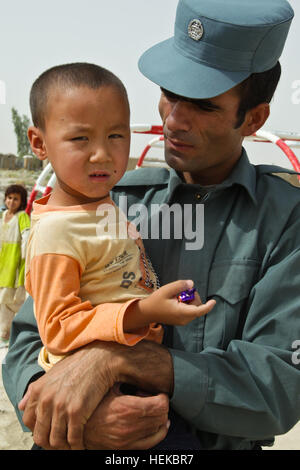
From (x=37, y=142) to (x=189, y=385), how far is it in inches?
33.8

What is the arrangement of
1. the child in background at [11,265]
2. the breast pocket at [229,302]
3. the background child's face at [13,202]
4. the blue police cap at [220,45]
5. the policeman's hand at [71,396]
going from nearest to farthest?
the policeman's hand at [71,396] → the breast pocket at [229,302] → the blue police cap at [220,45] → the child in background at [11,265] → the background child's face at [13,202]

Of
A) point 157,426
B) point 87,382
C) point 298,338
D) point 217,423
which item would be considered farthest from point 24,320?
point 298,338

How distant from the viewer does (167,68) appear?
5.94ft

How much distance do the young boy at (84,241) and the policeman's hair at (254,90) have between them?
0.49 metres

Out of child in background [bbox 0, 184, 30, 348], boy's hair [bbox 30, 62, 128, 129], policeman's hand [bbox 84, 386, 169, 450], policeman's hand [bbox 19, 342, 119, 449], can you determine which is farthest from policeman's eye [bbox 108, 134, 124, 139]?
child in background [bbox 0, 184, 30, 348]

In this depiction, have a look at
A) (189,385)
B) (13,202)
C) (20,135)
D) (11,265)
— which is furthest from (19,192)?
(20,135)

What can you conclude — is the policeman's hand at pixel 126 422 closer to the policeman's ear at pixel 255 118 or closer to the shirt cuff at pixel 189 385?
the shirt cuff at pixel 189 385

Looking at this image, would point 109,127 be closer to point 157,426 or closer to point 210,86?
point 210,86

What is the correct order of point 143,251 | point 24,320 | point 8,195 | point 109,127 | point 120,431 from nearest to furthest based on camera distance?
point 120,431, point 109,127, point 143,251, point 24,320, point 8,195

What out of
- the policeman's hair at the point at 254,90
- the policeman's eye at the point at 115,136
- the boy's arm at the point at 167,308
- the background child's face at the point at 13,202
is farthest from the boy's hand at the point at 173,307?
the background child's face at the point at 13,202

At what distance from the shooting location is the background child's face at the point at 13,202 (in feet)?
23.7

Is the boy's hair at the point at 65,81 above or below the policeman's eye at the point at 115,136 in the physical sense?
above

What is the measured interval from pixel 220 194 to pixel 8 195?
5.92 metres

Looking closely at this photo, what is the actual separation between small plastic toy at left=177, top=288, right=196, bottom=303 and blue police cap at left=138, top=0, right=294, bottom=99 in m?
0.67
